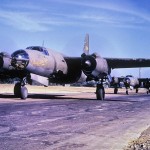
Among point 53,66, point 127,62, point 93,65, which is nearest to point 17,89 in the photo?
point 53,66

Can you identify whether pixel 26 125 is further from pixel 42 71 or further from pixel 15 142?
pixel 42 71

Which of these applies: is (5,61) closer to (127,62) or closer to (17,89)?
(17,89)

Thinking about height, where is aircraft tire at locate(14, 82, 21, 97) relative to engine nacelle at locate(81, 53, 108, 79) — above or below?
below

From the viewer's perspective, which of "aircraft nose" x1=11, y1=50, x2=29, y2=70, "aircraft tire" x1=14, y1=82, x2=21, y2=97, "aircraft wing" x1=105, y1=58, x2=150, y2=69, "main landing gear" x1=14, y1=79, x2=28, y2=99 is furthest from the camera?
"aircraft wing" x1=105, y1=58, x2=150, y2=69

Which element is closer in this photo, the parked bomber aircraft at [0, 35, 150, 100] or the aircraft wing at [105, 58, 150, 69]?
the parked bomber aircraft at [0, 35, 150, 100]

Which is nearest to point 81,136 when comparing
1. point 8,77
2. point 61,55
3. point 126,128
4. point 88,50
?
point 126,128

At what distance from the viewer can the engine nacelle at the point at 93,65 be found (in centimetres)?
2430

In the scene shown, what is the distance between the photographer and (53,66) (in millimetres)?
24406

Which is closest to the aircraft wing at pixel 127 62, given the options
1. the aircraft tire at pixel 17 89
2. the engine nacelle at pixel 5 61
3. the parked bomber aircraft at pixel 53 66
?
the parked bomber aircraft at pixel 53 66

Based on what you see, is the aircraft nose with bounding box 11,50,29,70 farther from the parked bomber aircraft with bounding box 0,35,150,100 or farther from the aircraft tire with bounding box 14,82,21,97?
the aircraft tire with bounding box 14,82,21,97

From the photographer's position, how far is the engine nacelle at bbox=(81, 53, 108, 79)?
957 inches

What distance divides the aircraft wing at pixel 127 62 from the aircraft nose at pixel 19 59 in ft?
26.1

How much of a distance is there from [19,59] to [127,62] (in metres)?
10.3

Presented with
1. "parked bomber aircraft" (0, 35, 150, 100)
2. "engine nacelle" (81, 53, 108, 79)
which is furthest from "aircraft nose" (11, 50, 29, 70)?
"engine nacelle" (81, 53, 108, 79)
